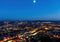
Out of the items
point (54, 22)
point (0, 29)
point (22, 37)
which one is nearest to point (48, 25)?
point (54, 22)

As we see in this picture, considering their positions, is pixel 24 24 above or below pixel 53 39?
above

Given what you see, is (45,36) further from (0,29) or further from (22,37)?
(0,29)

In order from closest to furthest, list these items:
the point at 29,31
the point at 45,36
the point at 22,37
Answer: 1. the point at 45,36
2. the point at 22,37
3. the point at 29,31

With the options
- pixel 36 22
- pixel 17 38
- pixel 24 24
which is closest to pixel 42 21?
pixel 36 22

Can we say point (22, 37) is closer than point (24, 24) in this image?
Yes

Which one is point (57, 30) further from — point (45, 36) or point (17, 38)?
point (17, 38)

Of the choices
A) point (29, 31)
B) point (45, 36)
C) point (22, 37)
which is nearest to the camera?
point (45, 36)
